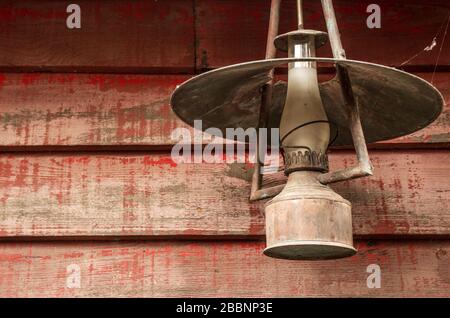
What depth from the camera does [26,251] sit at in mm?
1880

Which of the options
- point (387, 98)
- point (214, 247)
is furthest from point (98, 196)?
point (387, 98)

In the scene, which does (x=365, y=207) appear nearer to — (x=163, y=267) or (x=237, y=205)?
(x=237, y=205)

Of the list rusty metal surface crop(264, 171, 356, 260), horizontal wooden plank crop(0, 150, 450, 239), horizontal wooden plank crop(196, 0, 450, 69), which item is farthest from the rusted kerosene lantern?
horizontal wooden plank crop(196, 0, 450, 69)

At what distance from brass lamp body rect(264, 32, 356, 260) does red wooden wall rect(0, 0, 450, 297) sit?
388 millimetres

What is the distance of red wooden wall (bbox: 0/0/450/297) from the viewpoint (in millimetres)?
1870

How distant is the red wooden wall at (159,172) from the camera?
73.6 inches

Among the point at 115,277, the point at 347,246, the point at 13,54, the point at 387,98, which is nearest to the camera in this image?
the point at 347,246

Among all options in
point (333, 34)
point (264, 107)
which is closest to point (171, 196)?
point (264, 107)

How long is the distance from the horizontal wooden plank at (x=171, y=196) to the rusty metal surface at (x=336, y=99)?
0.25 m

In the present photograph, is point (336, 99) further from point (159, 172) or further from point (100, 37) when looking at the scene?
point (100, 37)

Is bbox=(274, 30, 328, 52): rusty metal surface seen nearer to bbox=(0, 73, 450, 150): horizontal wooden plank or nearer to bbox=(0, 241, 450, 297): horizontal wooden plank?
bbox=(0, 73, 450, 150): horizontal wooden plank

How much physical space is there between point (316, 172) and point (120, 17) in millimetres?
881

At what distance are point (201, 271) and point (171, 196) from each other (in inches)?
9.0

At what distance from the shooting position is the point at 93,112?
6.54ft
